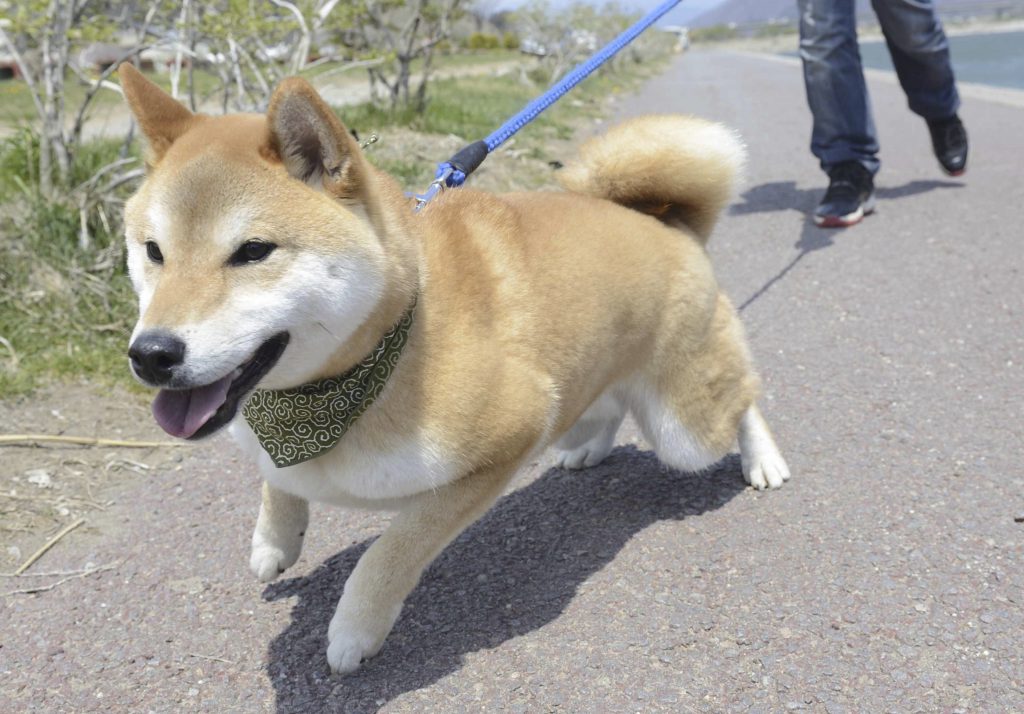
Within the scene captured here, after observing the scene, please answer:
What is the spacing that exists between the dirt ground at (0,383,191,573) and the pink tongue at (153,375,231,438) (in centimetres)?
125

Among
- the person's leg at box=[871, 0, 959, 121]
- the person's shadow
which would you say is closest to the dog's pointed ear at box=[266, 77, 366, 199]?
the person's shadow

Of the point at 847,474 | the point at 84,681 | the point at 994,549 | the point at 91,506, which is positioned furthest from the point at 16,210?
the point at 994,549

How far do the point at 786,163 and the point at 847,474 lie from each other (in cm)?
628

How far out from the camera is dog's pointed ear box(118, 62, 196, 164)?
2.25 meters

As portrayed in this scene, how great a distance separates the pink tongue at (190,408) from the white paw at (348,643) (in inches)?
25.8

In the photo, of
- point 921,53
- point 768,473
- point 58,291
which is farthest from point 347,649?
point 921,53

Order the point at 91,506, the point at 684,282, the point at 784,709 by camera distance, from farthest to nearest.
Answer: the point at 91,506
the point at 684,282
the point at 784,709

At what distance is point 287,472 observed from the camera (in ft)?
7.70

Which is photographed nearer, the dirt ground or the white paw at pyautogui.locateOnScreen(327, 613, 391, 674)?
the white paw at pyautogui.locateOnScreen(327, 613, 391, 674)

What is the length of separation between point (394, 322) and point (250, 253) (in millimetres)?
378

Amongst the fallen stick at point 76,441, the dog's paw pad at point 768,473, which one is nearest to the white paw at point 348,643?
the dog's paw pad at point 768,473

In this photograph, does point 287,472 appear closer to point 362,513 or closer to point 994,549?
point 362,513

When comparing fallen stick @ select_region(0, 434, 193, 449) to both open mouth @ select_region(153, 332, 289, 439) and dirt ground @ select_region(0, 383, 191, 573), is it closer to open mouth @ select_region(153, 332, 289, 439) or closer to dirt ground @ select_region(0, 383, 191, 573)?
dirt ground @ select_region(0, 383, 191, 573)

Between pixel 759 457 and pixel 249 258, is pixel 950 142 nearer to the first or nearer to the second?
pixel 759 457
